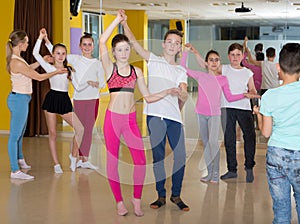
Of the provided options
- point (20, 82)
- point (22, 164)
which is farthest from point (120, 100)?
point (22, 164)

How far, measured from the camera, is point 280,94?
3.18 meters

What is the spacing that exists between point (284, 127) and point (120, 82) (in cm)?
159

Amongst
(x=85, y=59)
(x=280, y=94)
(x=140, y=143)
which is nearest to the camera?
(x=280, y=94)

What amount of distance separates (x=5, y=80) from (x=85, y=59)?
341cm

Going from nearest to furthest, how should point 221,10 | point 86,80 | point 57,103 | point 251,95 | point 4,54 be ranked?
point 251,95
point 57,103
point 86,80
point 221,10
point 4,54

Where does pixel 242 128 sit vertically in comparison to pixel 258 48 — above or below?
below

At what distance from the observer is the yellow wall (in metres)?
9.17

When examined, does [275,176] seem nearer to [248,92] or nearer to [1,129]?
[248,92]

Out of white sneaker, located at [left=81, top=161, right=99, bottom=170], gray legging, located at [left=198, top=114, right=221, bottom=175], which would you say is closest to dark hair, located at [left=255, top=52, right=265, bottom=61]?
gray legging, located at [left=198, top=114, right=221, bottom=175]

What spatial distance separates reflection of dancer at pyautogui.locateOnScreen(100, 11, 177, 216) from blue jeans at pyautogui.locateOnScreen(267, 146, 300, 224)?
1415mm

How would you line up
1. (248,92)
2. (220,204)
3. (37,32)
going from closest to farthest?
(220,204), (248,92), (37,32)

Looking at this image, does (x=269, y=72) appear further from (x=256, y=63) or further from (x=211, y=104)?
(x=211, y=104)

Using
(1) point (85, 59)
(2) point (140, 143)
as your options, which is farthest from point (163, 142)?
(1) point (85, 59)

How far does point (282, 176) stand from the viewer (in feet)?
10.6
